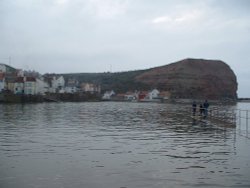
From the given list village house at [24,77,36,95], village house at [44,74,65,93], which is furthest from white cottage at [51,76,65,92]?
village house at [24,77,36,95]

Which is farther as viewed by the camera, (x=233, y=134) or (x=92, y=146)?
(x=233, y=134)

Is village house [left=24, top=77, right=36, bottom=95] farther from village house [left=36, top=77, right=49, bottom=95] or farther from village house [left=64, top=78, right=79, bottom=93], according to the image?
village house [left=64, top=78, right=79, bottom=93]

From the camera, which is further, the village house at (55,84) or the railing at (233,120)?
the village house at (55,84)

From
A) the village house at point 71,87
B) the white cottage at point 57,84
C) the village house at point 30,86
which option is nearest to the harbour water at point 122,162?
the village house at point 30,86

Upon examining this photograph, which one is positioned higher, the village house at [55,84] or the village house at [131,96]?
the village house at [55,84]

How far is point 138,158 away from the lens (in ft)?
47.0

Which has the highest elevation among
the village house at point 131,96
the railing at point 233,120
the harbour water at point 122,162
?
the village house at point 131,96

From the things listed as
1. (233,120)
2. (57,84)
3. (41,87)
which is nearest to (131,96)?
(57,84)

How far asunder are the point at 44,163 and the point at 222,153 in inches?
278

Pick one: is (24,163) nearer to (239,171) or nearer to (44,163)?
(44,163)

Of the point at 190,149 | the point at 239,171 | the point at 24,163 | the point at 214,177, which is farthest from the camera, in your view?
the point at 190,149

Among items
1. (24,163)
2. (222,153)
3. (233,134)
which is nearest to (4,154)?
(24,163)

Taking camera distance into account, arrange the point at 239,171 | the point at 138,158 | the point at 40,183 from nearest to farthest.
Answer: the point at 40,183, the point at 239,171, the point at 138,158

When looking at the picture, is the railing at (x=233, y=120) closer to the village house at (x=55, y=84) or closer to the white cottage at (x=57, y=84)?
the village house at (x=55, y=84)
